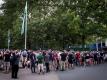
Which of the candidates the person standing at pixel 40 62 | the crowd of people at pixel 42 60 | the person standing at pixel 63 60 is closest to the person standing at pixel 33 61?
the crowd of people at pixel 42 60

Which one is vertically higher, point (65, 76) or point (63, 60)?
point (63, 60)

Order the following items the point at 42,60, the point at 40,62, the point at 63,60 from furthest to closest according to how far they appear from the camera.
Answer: the point at 63,60 → the point at 42,60 → the point at 40,62

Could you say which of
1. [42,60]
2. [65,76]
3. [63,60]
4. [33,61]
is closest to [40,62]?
[42,60]

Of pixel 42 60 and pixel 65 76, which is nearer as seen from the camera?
pixel 65 76

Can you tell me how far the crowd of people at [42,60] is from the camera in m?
27.1

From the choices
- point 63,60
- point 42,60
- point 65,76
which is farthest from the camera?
point 63,60

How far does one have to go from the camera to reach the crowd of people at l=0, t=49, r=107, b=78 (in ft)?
88.8

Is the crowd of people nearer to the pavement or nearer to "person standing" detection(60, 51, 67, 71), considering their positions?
"person standing" detection(60, 51, 67, 71)

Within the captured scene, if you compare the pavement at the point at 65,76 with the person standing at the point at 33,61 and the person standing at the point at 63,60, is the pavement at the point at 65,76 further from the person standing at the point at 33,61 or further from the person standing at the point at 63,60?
the person standing at the point at 63,60

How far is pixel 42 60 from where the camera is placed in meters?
28.8

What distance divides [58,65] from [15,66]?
887 centimetres

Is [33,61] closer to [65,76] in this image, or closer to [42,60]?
[42,60]

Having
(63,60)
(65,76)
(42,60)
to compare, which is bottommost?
(65,76)

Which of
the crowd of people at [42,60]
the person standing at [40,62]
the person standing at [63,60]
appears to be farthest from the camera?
the person standing at [63,60]
